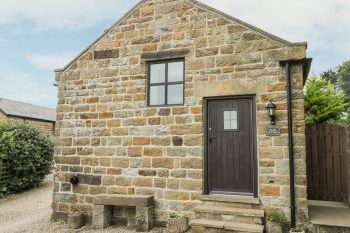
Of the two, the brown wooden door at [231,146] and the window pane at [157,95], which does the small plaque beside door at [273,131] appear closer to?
the brown wooden door at [231,146]

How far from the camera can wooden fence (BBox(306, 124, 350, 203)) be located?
24.6ft

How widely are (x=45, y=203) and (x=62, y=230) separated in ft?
12.7

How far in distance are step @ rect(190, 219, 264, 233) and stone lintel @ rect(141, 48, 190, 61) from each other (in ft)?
12.3

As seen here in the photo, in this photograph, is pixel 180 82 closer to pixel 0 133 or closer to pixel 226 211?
pixel 226 211

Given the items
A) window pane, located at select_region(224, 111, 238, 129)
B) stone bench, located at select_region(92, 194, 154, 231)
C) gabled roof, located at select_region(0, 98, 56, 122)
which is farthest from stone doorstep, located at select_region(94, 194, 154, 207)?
gabled roof, located at select_region(0, 98, 56, 122)

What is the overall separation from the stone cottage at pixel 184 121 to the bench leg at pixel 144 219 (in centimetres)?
21

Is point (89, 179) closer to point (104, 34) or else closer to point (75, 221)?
point (75, 221)

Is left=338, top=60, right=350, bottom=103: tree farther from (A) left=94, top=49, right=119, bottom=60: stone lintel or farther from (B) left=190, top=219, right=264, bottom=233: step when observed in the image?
(B) left=190, top=219, right=264, bottom=233: step

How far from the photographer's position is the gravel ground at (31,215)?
22.6 ft

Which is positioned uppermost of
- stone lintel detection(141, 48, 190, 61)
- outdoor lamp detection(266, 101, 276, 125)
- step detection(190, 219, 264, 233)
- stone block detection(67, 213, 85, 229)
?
stone lintel detection(141, 48, 190, 61)

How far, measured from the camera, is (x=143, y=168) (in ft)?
23.1

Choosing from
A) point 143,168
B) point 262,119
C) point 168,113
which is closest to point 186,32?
point 168,113

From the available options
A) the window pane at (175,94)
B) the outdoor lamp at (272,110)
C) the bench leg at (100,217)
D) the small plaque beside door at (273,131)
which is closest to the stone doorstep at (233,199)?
the small plaque beside door at (273,131)

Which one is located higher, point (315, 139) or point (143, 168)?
point (315, 139)
